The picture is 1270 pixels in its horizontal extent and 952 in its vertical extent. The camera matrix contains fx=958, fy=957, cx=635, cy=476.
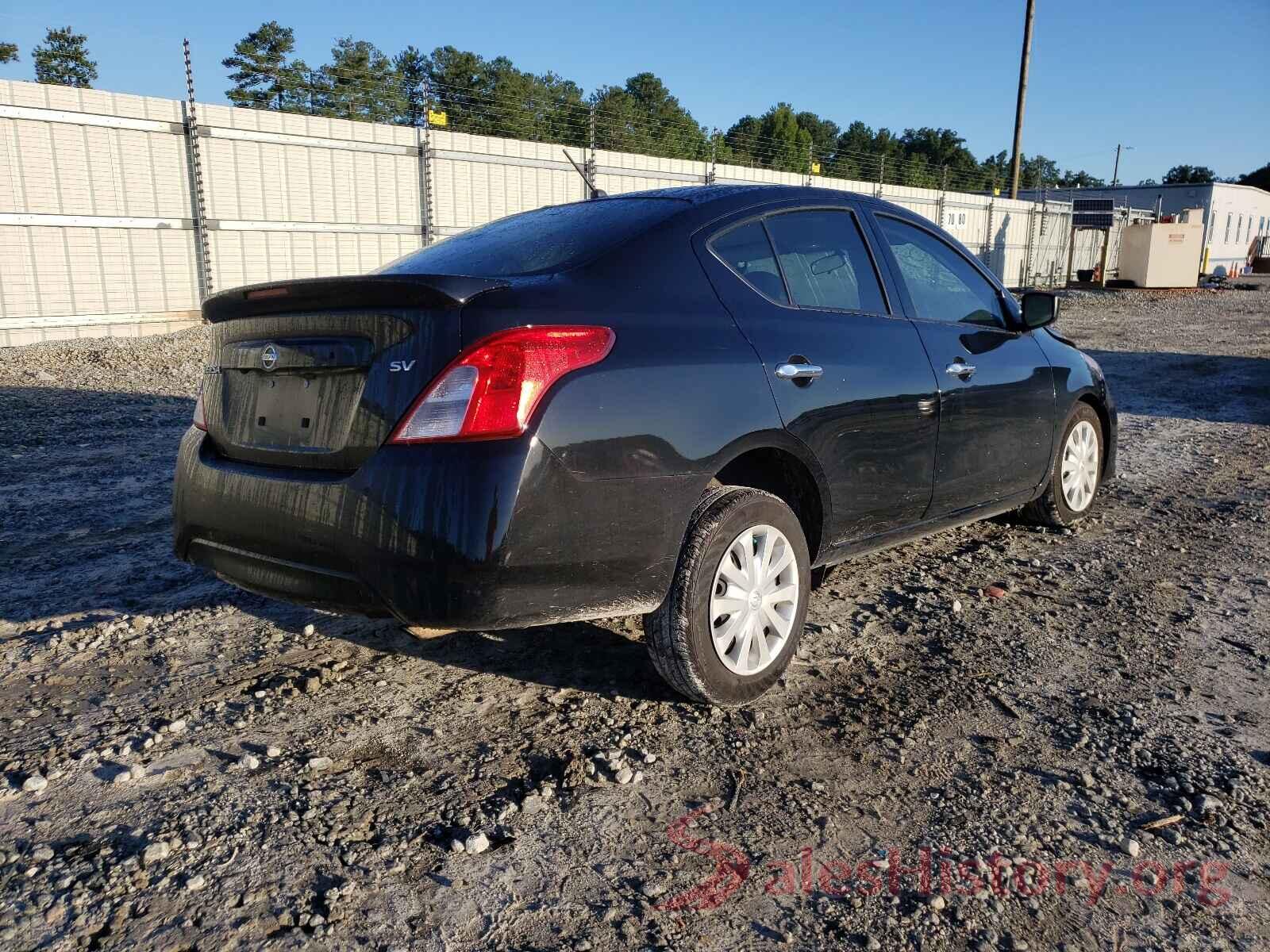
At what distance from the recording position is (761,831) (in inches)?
93.4

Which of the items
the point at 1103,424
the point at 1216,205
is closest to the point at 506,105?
the point at 1103,424

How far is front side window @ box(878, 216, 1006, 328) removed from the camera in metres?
3.95

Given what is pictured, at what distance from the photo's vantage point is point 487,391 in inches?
97.0

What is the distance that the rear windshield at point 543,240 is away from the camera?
9.69ft

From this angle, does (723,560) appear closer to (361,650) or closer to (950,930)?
(950,930)

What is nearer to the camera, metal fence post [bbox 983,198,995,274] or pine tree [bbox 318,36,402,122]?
pine tree [bbox 318,36,402,122]

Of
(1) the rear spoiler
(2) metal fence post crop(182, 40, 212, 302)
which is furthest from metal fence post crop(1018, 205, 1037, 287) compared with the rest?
(1) the rear spoiler

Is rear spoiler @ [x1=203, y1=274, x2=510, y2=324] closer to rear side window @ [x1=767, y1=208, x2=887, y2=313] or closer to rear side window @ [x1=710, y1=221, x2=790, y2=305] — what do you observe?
rear side window @ [x1=710, y1=221, x2=790, y2=305]

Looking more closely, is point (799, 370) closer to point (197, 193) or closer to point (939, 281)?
point (939, 281)

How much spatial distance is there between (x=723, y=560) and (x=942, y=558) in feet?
6.95

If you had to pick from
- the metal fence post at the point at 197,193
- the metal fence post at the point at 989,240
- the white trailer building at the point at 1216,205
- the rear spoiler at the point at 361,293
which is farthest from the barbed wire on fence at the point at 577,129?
the white trailer building at the point at 1216,205

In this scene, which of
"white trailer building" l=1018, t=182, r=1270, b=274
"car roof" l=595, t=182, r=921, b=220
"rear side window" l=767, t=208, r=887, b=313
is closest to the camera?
"car roof" l=595, t=182, r=921, b=220

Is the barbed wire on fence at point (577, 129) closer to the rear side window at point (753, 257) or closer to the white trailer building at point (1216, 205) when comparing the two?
the rear side window at point (753, 257)

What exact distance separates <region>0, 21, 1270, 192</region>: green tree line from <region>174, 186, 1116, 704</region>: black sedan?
13.7 metres
